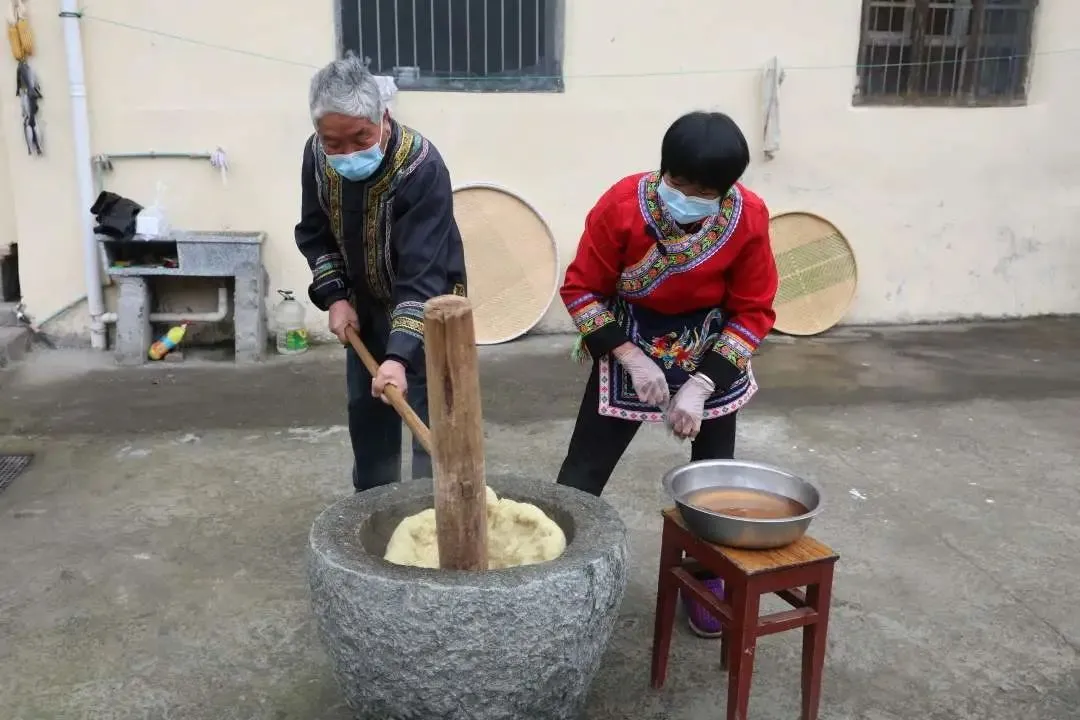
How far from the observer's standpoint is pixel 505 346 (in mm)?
5781

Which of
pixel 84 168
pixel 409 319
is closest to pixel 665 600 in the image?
pixel 409 319

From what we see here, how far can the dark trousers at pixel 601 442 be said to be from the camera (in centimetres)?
251

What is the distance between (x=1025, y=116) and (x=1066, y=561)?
4471mm

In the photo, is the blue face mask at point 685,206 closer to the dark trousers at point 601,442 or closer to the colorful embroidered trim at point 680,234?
the colorful embroidered trim at point 680,234

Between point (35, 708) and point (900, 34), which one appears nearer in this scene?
point (35, 708)

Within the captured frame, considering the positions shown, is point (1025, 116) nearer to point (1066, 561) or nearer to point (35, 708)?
point (1066, 561)

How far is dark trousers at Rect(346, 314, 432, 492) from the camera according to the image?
2748 millimetres

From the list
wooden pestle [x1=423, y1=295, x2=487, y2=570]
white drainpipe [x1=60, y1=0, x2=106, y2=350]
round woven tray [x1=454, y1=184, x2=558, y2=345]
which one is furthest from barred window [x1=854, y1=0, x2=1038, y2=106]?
wooden pestle [x1=423, y1=295, x2=487, y2=570]

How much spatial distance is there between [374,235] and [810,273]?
14.2ft

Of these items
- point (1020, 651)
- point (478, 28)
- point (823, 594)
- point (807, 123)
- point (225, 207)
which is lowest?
point (1020, 651)

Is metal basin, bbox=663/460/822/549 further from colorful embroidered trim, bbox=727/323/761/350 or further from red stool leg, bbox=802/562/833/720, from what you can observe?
colorful embroidered trim, bbox=727/323/761/350

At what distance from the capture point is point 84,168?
17.1ft

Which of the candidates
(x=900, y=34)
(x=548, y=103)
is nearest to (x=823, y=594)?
(x=548, y=103)

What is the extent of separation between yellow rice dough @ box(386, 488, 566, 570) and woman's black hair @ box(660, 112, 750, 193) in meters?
0.85
